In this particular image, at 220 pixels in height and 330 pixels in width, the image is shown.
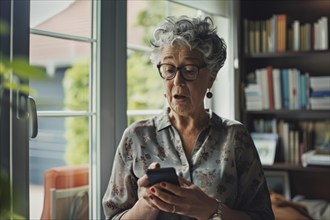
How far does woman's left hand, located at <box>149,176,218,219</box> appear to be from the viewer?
1404mm

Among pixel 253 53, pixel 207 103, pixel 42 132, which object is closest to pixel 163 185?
pixel 42 132

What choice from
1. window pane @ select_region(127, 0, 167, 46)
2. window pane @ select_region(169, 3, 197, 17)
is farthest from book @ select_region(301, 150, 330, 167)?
window pane @ select_region(127, 0, 167, 46)

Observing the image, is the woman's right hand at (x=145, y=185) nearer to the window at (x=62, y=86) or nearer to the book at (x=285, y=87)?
the window at (x=62, y=86)

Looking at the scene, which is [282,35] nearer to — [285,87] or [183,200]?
[285,87]

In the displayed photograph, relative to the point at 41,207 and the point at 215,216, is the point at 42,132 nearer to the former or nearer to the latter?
the point at 41,207

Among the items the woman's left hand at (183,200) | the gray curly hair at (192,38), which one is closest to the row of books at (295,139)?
the gray curly hair at (192,38)

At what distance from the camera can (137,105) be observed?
2.55 meters

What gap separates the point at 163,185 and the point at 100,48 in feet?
2.59

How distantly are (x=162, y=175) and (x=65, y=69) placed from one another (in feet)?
2.64

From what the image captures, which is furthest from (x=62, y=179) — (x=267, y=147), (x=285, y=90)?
(x=285, y=90)

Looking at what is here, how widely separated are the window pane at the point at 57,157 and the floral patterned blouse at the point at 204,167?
28 cm

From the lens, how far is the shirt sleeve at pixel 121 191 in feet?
5.23

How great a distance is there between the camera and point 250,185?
64.0 inches

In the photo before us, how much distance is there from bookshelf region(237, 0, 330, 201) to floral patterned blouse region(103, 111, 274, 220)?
4.63 feet
